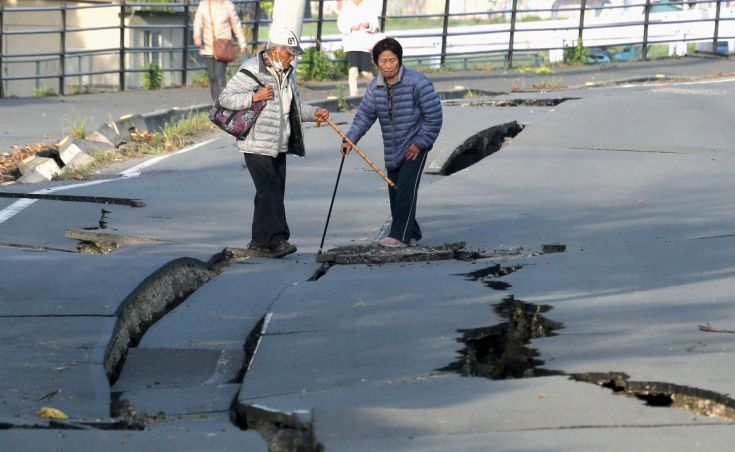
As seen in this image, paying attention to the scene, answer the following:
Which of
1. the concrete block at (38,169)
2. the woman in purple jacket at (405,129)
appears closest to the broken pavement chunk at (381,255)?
the woman in purple jacket at (405,129)

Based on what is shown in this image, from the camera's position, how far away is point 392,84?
946 centimetres

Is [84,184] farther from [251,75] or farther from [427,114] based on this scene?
[427,114]

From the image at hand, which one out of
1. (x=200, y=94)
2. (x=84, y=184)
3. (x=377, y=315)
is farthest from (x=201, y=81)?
(x=377, y=315)

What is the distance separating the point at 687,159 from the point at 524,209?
2.92 metres

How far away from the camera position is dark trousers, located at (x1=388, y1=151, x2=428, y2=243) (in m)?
9.39

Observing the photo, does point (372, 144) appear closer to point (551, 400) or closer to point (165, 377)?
point (165, 377)

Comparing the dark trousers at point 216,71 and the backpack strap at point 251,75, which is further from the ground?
the backpack strap at point 251,75

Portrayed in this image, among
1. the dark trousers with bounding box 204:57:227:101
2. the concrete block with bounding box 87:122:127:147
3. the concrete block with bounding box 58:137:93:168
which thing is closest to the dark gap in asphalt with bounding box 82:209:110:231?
the concrete block with bounding box 58:137:93:168

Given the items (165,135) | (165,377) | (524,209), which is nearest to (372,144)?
(165,135)

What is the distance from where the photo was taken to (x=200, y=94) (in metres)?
21.2

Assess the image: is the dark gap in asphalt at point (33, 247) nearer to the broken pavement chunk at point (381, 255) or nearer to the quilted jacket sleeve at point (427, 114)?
the broken pavement chunk at point (381, 255)

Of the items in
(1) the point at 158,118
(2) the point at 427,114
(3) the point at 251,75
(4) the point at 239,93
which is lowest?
(1) the point at 158,118

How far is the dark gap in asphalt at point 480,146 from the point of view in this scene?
13.5 meters

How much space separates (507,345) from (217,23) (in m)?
12.2
